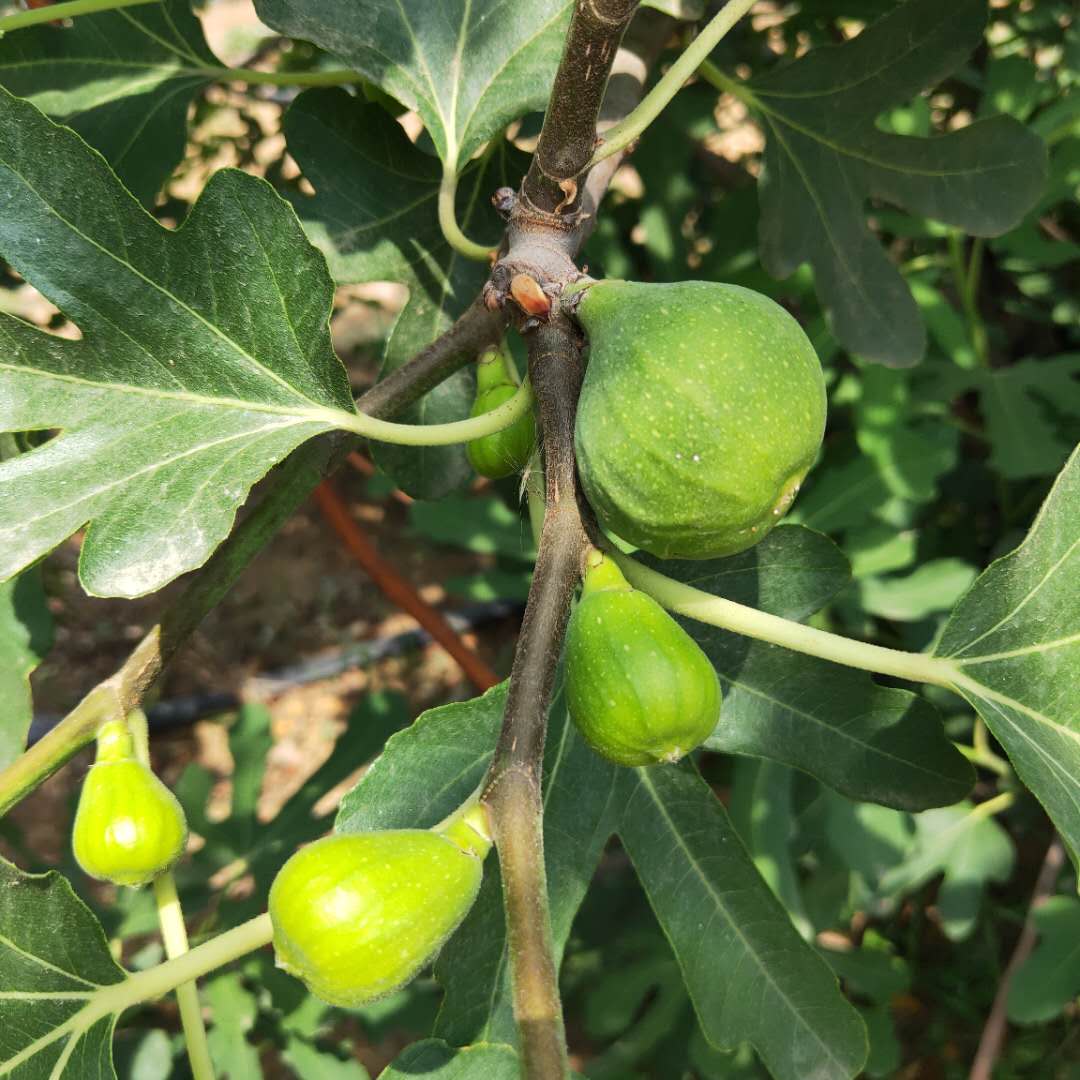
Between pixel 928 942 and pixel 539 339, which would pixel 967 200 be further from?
pixel 928 942

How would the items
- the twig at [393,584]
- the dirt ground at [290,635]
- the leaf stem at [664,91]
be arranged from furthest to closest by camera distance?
the dirt ground at [290,635], the twig at [393,584], the leaf stem at [664,91]

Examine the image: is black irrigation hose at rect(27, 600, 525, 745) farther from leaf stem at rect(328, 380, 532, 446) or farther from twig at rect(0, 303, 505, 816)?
leaf stem at rect(328, 380, 532, 446)

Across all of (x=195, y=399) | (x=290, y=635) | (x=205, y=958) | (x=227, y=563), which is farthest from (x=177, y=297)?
(x=290, y=635)

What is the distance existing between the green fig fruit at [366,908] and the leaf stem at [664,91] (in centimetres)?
72

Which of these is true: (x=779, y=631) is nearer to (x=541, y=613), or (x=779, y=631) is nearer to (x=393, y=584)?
(x=541, y=613)

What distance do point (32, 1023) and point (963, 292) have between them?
2284 mm

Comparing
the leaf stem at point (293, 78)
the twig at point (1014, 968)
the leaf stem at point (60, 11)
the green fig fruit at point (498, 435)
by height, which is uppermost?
the leaf stem at point (60, 11)

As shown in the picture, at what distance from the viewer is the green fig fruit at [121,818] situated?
1.21 meters

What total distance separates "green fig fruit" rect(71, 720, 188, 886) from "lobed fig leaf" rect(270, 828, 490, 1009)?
1.05ft

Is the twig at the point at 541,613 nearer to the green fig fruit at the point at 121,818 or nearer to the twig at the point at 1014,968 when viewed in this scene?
the green fig fruit at the point at 121,818

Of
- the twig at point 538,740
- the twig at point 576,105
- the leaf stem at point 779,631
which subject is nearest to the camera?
the twig at point 538,740

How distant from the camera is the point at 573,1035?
12.1 ft

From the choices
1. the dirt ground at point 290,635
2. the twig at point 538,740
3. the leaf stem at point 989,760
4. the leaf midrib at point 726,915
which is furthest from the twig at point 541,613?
the dirt ground at point 290,635

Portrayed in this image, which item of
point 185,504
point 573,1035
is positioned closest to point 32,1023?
point 185,504
